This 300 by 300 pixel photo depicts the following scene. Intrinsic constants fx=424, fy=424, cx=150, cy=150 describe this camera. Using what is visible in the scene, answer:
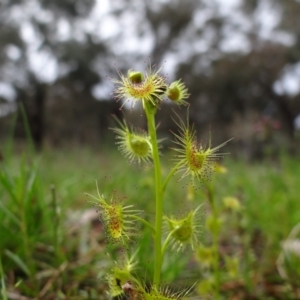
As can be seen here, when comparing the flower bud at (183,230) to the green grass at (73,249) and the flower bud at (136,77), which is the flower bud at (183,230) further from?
the flower bud at (136,77)

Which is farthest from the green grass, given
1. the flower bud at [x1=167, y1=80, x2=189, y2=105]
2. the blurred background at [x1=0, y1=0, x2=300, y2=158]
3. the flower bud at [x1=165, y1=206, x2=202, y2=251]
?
the blurred background at [x1=0, y1=0, x2=300, y2=158]

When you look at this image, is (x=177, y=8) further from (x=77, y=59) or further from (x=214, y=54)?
(x=77, y=59)

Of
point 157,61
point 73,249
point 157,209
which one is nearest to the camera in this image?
point 157,209

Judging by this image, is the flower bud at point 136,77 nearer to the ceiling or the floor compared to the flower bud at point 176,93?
nearer to the ceiling

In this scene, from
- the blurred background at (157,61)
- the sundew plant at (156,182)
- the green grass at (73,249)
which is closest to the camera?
the sundew plant at (156,182)

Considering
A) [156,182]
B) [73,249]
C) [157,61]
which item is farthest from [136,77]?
[157,61]

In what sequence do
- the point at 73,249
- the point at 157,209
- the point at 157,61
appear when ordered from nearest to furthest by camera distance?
the point at 157,209 < the point at 73,249 < the point at 157,61

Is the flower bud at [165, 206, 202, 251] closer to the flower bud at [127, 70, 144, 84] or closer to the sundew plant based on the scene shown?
the sundew plant

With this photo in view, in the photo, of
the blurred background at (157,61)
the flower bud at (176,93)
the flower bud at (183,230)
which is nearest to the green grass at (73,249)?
the flower bud at (183,230)

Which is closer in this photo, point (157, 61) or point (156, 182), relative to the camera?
point (156, 182)

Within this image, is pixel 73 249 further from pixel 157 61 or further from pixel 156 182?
pixel 157 61

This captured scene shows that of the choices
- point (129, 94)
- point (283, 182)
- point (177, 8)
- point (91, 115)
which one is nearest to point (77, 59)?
point (91, 115)
